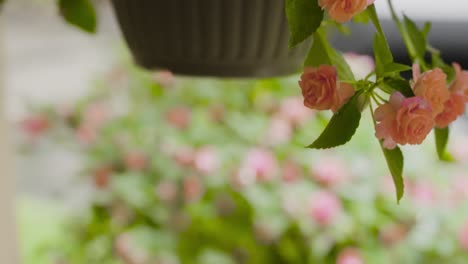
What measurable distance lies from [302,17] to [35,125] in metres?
1.35

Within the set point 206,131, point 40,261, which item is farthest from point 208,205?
point 40,261

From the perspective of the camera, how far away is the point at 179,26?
0.67 m

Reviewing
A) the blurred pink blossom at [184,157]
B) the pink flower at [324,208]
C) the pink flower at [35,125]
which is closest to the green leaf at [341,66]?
the pink flower at [324,208]

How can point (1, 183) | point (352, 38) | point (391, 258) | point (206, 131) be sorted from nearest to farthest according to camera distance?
point (1, 183) < point (391, 258) < point (206, 131) < point (352, 38)

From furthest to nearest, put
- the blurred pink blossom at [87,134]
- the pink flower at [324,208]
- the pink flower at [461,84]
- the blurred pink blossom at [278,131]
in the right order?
1. the blurred pink blossom at [87,134]
2. the blurred pink blossom at [278,131]
3. the pink flower at [324,208]
4. the pink flower at [461,84]

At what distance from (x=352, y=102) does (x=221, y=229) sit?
1.11 metres

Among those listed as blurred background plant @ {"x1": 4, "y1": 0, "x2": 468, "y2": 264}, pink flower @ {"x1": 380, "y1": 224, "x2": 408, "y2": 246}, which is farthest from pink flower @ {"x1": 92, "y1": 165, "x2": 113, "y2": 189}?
pink flower @ {"x1": 380, "y1": 224, "x2": 408, "y2": 246}

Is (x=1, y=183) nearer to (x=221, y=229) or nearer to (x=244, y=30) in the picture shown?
(x=221, y=229)

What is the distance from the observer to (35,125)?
1.75m

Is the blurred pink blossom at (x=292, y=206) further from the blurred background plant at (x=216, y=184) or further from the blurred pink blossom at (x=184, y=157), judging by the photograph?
the blurred pink blossom at (x=184, y=157)

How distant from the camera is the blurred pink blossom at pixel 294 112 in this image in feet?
5.32

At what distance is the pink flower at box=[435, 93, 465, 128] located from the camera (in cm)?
56

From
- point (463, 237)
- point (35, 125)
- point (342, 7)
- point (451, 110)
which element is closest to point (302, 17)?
→ point (342, 7)

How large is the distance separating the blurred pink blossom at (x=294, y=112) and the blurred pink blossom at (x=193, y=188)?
224 millimetres
